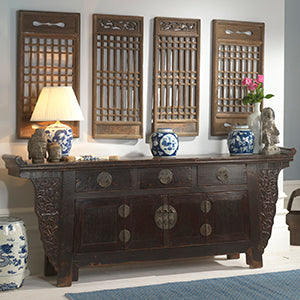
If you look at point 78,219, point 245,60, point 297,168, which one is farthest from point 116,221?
point 297,168

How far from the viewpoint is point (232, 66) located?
16.0 ft

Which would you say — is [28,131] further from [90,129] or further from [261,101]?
[261,101]

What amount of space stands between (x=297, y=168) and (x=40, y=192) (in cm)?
326

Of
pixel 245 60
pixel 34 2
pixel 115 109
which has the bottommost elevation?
pixel 115 109

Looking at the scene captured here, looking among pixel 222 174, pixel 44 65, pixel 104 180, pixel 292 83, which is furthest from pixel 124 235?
pixel 292 83

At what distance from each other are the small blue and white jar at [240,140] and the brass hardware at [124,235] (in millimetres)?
1061

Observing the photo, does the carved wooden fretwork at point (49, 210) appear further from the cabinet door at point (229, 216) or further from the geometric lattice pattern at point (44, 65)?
the cabinet door at point (229, 216)

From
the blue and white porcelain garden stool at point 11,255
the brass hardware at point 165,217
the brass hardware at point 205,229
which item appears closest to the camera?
the blue and white porcelain garden stool at point 11,255

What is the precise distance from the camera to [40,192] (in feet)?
12.8

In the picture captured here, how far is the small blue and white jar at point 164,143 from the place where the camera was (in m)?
4.31

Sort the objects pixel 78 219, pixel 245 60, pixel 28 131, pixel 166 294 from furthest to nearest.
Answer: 1. pixel 245 60
2. pixel 28 131
3. pixel 78 219
4. pixel 166 294

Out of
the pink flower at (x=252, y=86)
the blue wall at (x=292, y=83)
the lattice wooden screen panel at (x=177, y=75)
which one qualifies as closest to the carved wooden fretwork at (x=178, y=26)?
the lattice wooden screen panel at (x=177, y=75)

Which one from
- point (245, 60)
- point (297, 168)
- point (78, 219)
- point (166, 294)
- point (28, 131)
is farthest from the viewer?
point (297, 168)

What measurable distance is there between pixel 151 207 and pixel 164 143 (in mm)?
491
